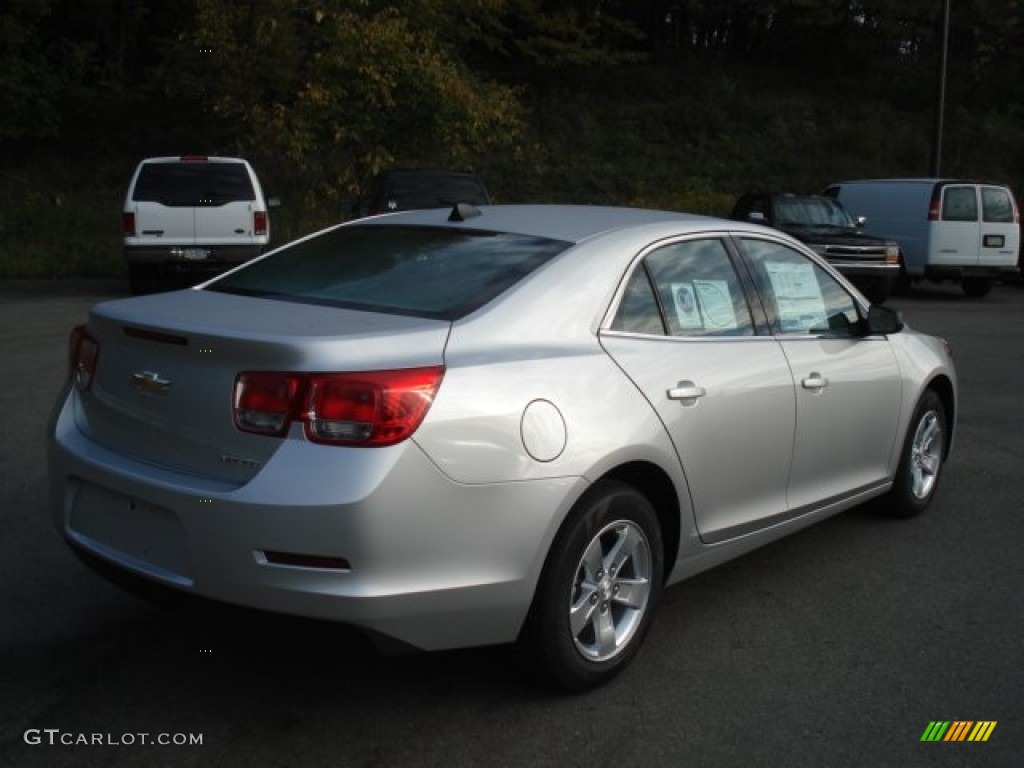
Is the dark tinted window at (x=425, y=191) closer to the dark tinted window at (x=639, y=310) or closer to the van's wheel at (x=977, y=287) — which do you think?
the van's wheel at (x=977, y=287)

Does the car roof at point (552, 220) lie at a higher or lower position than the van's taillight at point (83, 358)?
higher

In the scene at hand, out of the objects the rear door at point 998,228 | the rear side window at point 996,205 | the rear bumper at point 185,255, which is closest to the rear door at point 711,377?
the rear bumper at point 185,255

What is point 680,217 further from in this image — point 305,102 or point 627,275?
point 305,102

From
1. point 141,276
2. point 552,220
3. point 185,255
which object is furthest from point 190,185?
point 552,220

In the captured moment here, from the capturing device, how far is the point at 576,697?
3.69 meters

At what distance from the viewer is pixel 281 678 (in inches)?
150

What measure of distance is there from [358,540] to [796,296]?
8.48 ft

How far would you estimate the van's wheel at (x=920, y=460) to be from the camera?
18.6 ft

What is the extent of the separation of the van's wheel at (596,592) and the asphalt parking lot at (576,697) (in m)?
0.11

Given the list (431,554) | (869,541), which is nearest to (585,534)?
(431,554)

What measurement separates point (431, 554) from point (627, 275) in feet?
4.50

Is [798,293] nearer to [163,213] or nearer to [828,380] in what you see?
[828,380]

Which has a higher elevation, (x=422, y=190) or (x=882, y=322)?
(x=882, y=322)

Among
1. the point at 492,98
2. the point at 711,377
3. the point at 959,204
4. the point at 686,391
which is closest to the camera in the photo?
the point at 686,391
